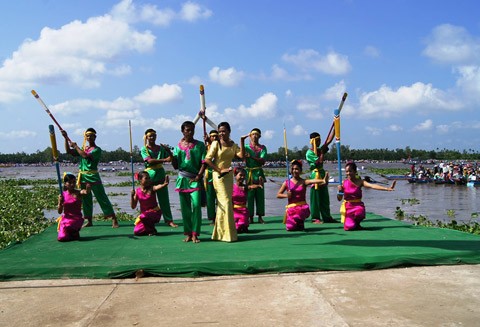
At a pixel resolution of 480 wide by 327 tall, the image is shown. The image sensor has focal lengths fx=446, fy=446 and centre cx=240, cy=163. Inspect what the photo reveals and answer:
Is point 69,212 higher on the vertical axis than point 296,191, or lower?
lower

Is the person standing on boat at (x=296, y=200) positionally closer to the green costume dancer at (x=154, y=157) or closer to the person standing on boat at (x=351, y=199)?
the person standing on boat at (x=351, y=199)

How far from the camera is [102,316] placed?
12.6 feet

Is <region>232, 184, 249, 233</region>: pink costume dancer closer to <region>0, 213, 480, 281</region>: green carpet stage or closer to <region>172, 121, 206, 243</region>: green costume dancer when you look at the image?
<region>0, 213, 480, 281</region>: green carpet stage

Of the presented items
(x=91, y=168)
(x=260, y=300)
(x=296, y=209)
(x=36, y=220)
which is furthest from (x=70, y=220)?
(x=36, y=220)

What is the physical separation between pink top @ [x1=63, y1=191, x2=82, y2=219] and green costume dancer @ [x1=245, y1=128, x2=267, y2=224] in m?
3.29

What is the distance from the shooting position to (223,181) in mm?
6871

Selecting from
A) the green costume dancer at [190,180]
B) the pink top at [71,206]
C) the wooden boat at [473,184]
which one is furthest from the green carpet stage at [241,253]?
the wooden boat at [473,184]

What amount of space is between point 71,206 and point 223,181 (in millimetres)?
2711

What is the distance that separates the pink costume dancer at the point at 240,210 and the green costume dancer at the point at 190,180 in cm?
105

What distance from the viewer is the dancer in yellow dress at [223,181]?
6840 millimetres

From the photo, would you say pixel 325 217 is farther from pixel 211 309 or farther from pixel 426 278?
pixel 211 309

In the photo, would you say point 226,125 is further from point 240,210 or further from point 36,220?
point 36,220

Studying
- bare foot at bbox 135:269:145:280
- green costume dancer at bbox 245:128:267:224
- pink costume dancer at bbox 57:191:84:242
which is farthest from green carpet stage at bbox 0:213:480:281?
green costume dancer at bbox 245:128:267:224

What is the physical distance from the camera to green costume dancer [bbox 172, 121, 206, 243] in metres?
6.88
